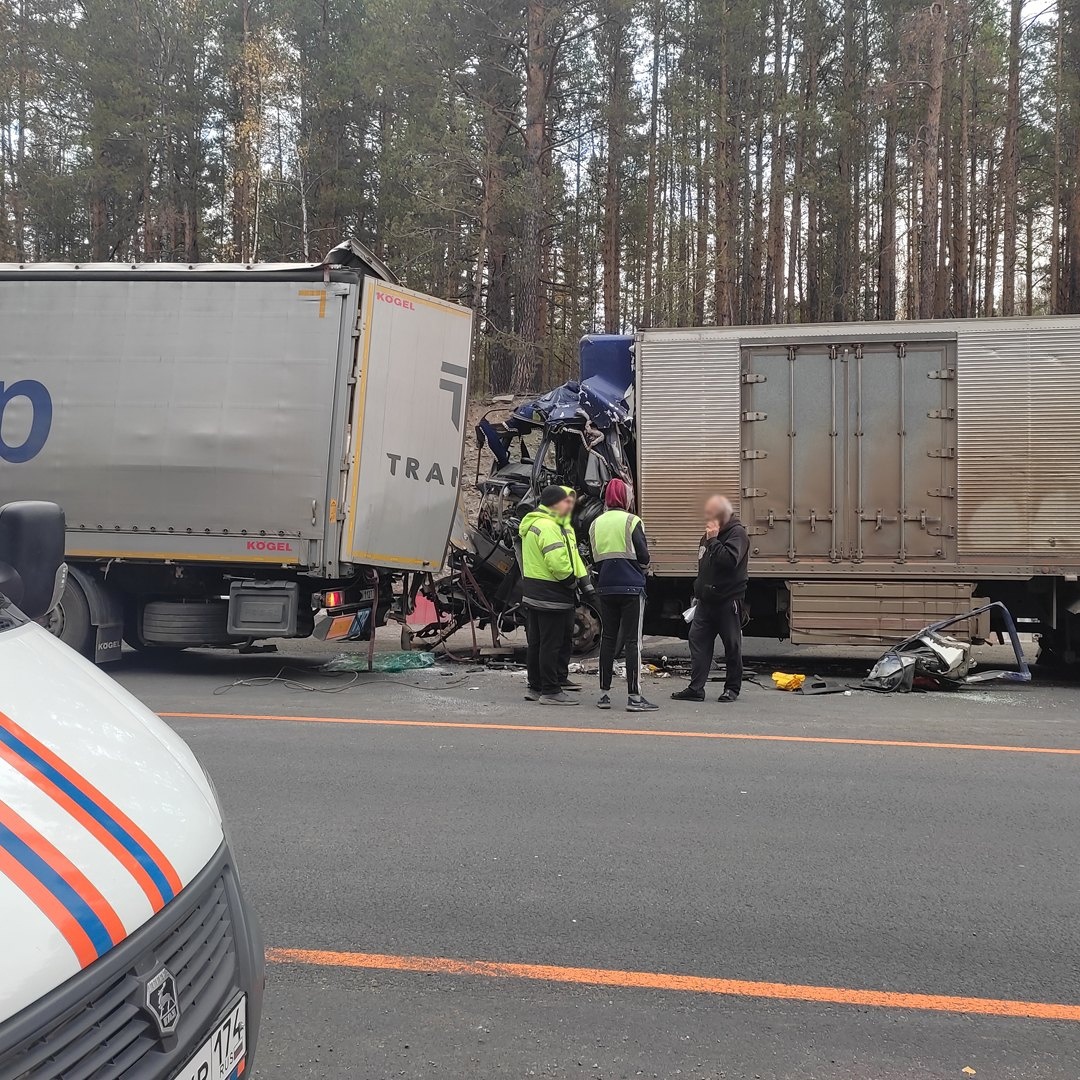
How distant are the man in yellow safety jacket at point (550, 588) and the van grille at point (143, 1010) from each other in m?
6.13

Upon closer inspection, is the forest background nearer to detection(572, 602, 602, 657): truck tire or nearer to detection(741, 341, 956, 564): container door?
detection(741, 341, 956, 564): container door

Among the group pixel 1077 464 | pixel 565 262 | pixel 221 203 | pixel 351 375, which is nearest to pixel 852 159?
pixel 565 262

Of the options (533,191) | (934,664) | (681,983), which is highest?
(533,191)

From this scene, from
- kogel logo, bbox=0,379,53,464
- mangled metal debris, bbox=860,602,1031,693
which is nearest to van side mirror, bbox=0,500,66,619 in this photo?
kogel logo, bbox=0,379,53,464

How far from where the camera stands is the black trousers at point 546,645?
27.3 ft

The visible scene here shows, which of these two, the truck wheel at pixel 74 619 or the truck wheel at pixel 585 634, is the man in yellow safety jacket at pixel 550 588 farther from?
the truck wheel at pixel 74 619

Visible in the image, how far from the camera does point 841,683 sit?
9344 mm

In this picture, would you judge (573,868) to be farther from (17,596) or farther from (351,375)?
(351,375)

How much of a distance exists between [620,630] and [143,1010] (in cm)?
680

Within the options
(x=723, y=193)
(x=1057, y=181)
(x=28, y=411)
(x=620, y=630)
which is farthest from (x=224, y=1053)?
(x=1057, y=181)

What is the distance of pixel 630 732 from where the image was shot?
23.1 feet

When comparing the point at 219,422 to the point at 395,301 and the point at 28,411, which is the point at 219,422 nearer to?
the point at 28,411

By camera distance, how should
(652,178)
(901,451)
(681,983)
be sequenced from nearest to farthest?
(681,983)
(901,451)
(652,178)

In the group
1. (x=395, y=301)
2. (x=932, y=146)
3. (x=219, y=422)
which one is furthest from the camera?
(x=932, y=146)
